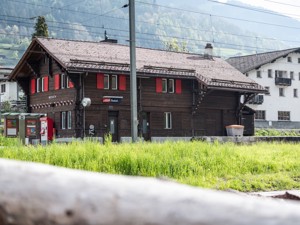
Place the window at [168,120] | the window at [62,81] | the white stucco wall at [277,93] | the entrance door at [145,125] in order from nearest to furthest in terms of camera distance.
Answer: the window at [62,81] < the entrance door at [145,125] < the window at [168,120] < the white stucco wall at [277,93]

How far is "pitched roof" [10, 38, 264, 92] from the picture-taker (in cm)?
3170

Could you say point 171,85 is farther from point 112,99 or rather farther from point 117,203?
point 117,203

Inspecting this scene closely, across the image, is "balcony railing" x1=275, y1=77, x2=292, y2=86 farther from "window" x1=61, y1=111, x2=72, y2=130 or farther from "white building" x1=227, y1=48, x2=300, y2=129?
"window" x1=61, y1=111, x2=72, y2=130

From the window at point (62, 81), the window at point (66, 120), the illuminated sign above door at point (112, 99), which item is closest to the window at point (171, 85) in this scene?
the illuminated sign above door at point (112, 99)

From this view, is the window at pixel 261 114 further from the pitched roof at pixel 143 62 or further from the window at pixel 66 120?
the window at pixel 66 120

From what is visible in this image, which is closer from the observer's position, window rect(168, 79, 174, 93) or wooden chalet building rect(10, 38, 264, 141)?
wooden chalet building rect(10, 38, 264, 141)

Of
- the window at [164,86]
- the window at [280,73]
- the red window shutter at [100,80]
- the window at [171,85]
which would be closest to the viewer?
the red window shutter at [100,80]

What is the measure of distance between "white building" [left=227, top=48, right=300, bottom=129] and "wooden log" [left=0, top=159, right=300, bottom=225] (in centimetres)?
5167

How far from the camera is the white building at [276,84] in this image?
53750 millimetres

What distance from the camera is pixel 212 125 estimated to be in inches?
1489

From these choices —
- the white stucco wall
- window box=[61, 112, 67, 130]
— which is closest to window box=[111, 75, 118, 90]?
window box=[61, 112, 67, 130]

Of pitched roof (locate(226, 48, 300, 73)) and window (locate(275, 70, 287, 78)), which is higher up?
pitched roof (locate(226, 48, 300, 73))

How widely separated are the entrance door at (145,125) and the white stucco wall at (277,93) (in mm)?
21415

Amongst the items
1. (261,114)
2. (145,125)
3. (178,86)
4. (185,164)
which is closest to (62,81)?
(145,125)
